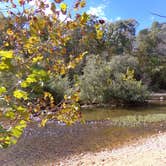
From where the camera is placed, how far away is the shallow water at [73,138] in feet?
42.6

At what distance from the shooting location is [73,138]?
16297 mm

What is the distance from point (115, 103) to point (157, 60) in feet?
67.7

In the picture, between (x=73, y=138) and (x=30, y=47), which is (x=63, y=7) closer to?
(x=30, y=47)

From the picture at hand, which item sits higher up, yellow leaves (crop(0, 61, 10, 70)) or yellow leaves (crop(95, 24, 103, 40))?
yellow leaves (crop(95, 24, 103, 40))

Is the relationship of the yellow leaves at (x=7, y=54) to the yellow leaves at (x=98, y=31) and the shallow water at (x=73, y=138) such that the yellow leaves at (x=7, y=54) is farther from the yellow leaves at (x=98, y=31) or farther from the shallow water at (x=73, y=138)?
the shallow water at (x=73, y=138)

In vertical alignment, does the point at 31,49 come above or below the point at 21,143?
above

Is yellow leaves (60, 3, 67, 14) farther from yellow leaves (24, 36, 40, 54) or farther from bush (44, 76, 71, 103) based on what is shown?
bush (44, 76, 71, 103)

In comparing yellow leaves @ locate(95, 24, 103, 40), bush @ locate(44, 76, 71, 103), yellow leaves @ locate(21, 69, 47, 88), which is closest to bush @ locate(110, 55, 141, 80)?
bush @ locate(44, 76, 71, 103)

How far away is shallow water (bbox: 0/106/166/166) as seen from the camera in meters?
13.0

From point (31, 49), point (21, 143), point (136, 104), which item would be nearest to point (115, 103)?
point (136, 104)

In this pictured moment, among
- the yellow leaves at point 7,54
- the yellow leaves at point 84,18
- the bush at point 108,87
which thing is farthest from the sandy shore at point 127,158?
the bush at point 108,87

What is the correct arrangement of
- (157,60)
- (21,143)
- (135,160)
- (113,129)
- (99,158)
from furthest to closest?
(157,60)
(113,129)
(21,143)
(99,158)
(135,160)

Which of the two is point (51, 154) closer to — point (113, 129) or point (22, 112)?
point (113, 129)

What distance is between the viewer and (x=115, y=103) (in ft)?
111
